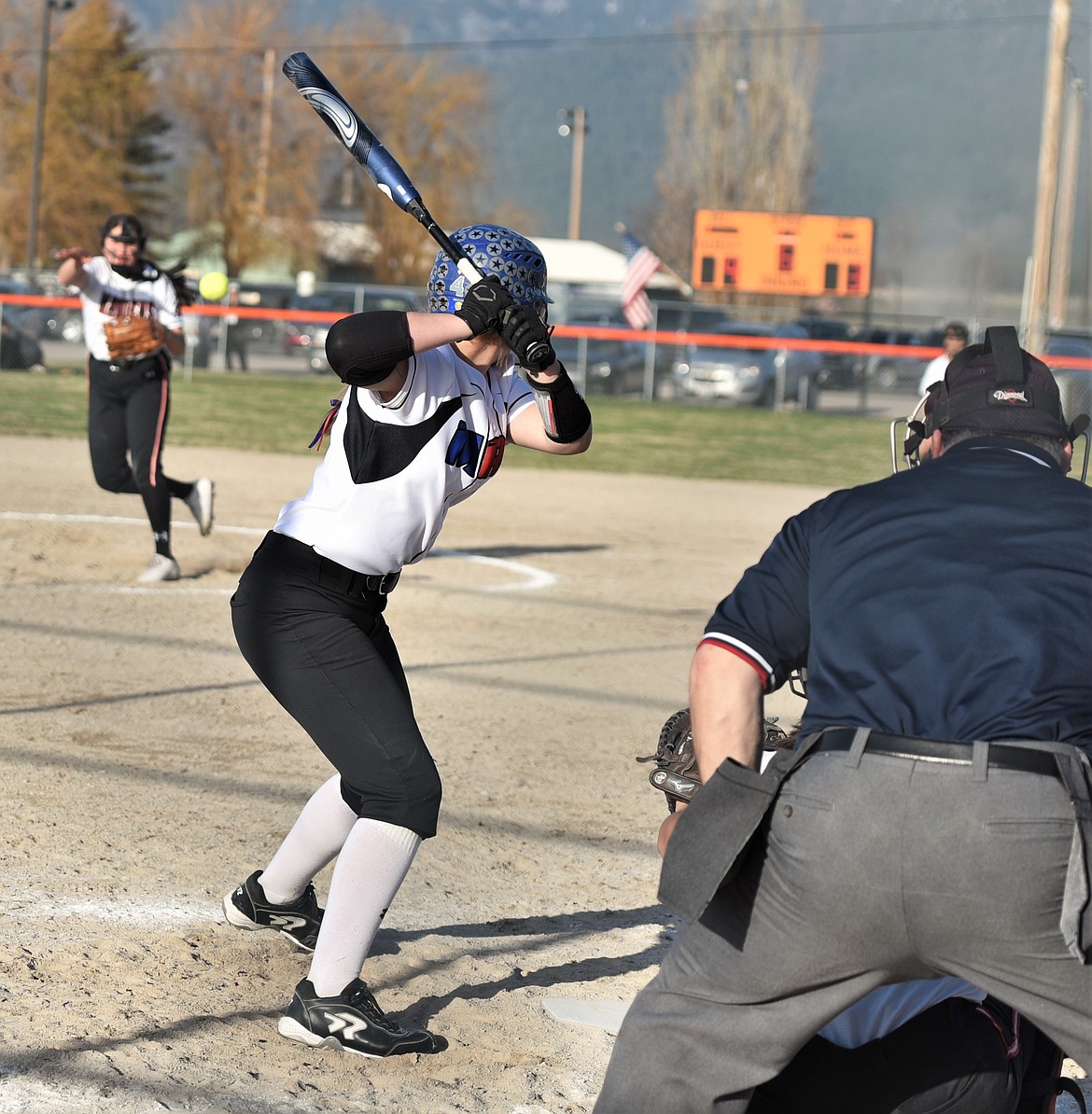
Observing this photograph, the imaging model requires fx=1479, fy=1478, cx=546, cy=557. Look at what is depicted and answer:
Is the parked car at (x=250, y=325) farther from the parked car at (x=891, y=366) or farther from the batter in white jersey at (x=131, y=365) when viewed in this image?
the batter in white jersey at (x=131, y=365)

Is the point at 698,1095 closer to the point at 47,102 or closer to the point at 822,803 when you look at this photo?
the point at 822,803

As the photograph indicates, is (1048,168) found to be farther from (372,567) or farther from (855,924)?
(855,924)

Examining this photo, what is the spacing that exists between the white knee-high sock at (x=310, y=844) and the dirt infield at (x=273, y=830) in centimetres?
21

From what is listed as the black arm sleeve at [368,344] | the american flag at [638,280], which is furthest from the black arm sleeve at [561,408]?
the american flag at [638,280]

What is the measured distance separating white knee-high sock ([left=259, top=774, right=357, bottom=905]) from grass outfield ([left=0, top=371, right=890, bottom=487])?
44.5ft

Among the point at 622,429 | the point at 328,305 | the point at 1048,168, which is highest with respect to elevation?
the point at 1048,168

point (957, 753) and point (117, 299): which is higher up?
point (117, 299)

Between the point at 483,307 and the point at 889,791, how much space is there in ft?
5.25

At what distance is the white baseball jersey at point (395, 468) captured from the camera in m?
3.40

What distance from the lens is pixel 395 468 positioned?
341 cm

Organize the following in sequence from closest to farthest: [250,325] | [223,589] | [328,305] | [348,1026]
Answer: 1. [348,1026]
2. [223,589]
3. [250,325]
4. [328,305]

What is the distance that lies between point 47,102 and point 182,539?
150 feet

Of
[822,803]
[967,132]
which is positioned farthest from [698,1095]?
[967,132]

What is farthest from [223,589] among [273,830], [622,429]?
[622,429]
